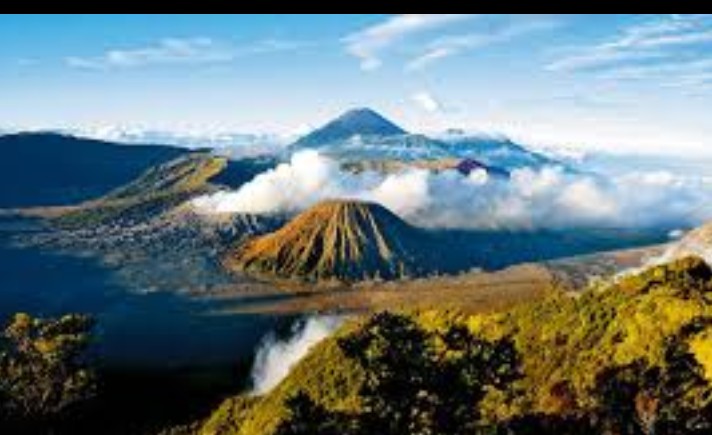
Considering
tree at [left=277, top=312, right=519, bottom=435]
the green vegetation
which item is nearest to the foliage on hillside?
tree at [left=277, top=312, right=519, bottom=435]

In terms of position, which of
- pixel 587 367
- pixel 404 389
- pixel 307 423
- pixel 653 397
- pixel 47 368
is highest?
pixel 404 389

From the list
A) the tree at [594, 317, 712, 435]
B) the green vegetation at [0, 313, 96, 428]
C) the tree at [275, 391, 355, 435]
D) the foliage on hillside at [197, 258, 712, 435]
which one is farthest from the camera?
the green vegetation at [0, 313, 96, 428]

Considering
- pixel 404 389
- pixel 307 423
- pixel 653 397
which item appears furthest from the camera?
pixel 653 397

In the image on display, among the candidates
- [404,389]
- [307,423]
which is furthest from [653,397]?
[307,423]

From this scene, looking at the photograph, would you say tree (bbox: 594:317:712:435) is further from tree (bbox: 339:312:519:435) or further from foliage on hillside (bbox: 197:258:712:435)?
tree (bbox: 339:312:519:435)

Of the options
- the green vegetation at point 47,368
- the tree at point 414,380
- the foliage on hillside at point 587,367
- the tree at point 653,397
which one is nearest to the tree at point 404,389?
the tree at point 414,380

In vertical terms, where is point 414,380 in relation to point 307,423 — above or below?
above

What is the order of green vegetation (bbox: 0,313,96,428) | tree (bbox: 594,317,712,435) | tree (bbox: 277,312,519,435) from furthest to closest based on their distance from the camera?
green vegetation (bbox: 0,313,96,428)
tree (bbox: 594,317,712,435)
tree (bbox: 277,312,519,435)

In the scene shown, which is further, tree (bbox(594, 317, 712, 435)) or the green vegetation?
the green vegetation

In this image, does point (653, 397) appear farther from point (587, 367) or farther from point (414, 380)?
point (587, 367)

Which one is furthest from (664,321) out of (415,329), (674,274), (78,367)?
(78,367)
